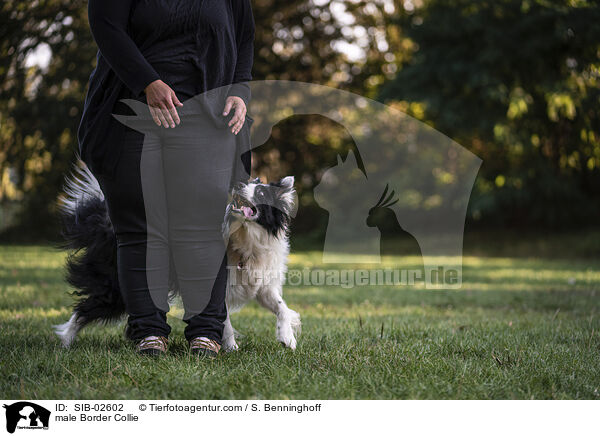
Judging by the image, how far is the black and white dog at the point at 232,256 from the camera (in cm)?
317

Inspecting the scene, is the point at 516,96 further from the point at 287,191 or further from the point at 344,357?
the point at 344,357

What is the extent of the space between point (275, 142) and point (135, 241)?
11953 mm

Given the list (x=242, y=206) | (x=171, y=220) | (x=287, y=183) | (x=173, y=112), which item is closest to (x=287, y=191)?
(x=287, y=183)

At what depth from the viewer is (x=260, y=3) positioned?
45.2 feet

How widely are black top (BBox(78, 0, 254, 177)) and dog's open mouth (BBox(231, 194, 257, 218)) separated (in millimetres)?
684

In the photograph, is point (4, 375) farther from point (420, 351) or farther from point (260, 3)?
point (260, 3)

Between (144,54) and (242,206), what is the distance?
986 millimetres

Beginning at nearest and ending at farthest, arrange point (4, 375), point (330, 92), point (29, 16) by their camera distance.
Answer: point (4, 375), point (29, 16), point (330, 92)

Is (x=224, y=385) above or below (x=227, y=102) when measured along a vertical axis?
below

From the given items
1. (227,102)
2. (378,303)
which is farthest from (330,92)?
(227,102)

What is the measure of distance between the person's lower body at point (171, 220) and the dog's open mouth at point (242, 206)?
0.94 feet
